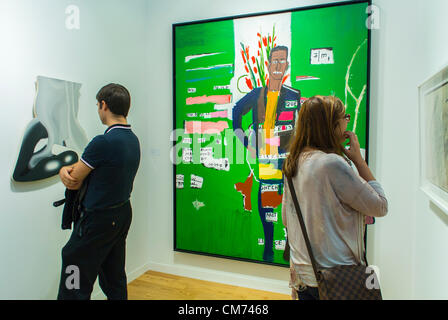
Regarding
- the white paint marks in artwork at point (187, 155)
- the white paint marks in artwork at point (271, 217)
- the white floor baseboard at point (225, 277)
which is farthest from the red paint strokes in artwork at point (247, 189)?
the white floor baseboard at point (225, 277)

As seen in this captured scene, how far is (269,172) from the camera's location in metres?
2.30

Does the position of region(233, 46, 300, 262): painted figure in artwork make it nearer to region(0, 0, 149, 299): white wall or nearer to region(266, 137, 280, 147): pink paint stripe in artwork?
region(266, 137, 280, 147): pink paint stripe in artwork

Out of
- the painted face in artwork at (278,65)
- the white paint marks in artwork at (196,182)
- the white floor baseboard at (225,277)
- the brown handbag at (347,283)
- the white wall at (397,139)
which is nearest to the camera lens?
the brown handbag at (347,283)

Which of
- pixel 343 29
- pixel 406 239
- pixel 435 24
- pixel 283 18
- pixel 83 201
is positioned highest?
pixel 283 18

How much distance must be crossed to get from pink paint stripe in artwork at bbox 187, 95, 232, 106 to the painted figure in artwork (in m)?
0.10

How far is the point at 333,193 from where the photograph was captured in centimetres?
102

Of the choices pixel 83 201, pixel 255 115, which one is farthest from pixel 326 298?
pixel 255 115

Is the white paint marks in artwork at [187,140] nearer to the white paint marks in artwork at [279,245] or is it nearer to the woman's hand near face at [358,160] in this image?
the white paint marks in artwork at [279,245]

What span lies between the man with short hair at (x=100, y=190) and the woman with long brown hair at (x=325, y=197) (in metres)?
0.91

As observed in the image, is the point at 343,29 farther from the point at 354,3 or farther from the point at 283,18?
the point at 283,18

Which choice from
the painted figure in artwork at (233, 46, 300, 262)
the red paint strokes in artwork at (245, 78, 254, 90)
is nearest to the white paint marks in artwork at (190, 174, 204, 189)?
the painted figure in artwork at (233, 46, 300, 262)

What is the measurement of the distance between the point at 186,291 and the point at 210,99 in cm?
155

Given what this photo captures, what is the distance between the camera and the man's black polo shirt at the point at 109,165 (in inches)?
59.7
